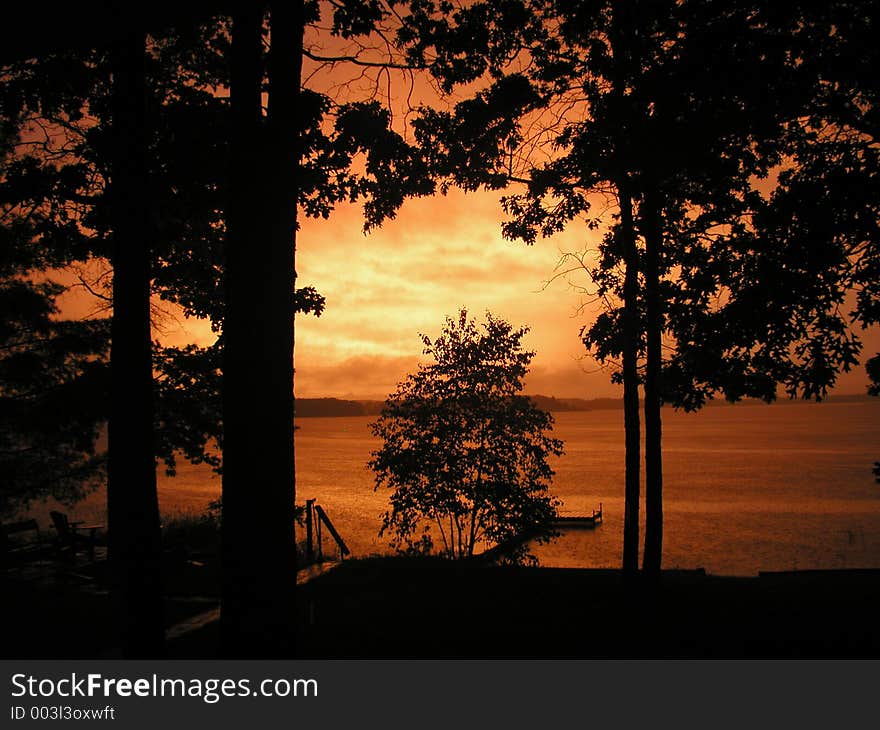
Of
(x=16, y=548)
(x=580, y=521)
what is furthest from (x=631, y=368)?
(x=580, y=521)

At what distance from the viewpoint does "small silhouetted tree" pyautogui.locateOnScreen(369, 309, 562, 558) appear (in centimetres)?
1647

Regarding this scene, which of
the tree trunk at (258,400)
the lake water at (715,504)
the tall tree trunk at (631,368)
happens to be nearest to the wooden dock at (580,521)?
the lake water at (715,504)

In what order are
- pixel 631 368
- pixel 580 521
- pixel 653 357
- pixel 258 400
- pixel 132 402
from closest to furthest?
pixel 258 400 → pixel 132 402 → pixel 653 357 → pixel 631 368 → pixel 580 521

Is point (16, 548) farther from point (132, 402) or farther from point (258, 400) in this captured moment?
point (258, 400)

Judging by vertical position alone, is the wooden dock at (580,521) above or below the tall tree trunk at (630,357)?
below

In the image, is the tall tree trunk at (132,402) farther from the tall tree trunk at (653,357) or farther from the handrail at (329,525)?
the tall tree trunk at (653,357)

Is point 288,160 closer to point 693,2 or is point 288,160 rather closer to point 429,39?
point 429,39

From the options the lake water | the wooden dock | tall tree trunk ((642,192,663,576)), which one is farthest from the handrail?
the wooden dock

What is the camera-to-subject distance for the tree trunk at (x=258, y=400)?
4605mm

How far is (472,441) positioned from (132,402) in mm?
11991

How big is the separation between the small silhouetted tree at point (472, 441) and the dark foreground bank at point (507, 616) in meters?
4.11

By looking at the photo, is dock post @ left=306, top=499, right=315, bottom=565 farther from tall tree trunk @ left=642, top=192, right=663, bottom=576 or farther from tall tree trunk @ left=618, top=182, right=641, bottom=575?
tall tree trunk @ left=642, top=192, right=663, bottom=576

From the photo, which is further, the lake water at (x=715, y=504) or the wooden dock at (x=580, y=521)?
the wooden dock at (x=580, y=521)

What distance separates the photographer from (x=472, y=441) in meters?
17.3
